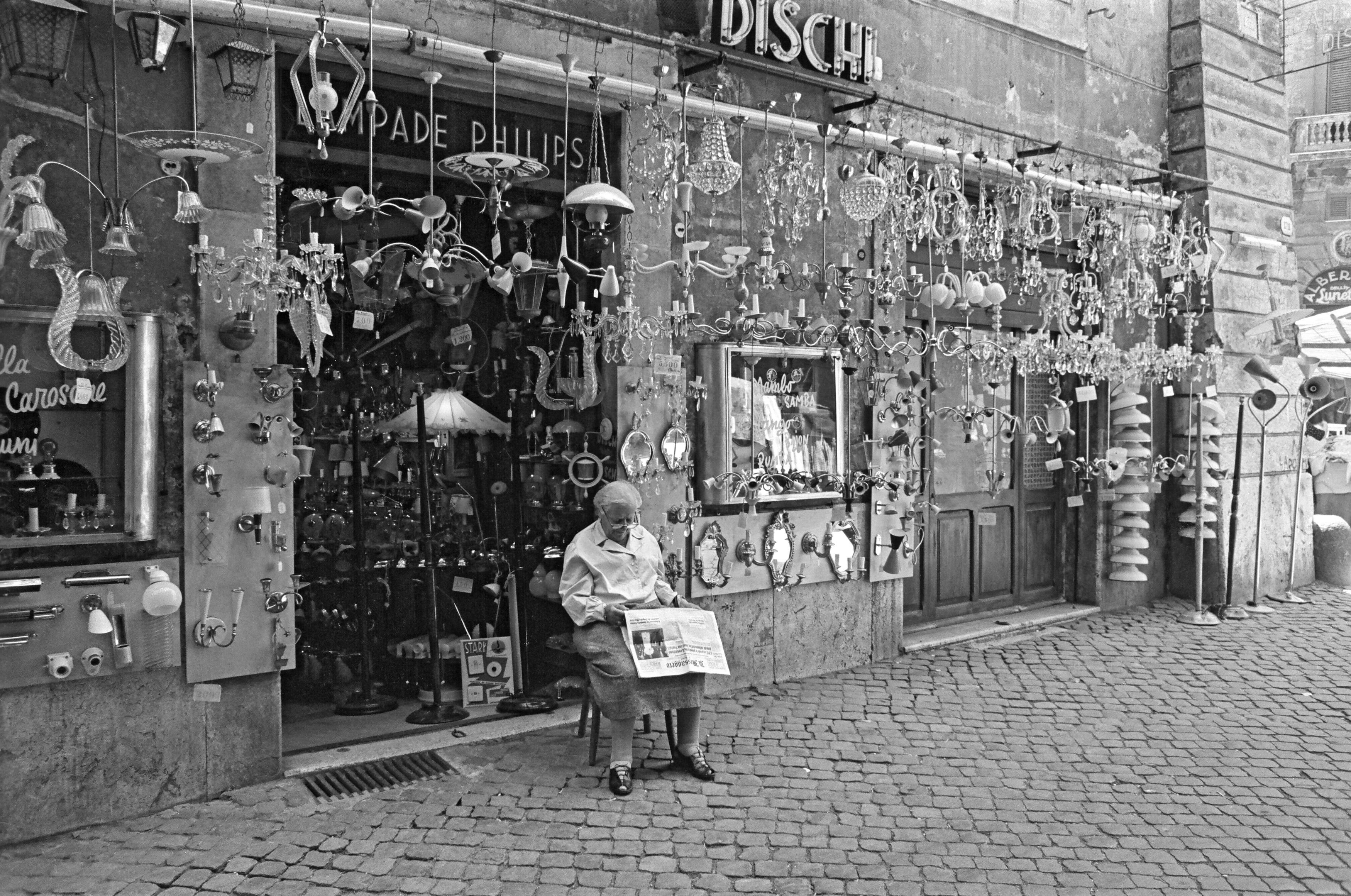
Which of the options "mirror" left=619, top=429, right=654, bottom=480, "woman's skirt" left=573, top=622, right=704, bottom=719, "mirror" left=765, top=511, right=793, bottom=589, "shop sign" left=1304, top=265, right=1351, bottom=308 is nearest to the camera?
"woman's skirt" left=573, top=622, right=704, bottom=719

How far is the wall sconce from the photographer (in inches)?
196

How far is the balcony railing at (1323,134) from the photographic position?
2319 centimetres

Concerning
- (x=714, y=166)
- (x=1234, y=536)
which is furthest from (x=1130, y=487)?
(x=714, y=166)

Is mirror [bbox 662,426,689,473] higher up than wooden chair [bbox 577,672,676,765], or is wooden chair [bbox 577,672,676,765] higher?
mirror [bbox 662,426,689,473]

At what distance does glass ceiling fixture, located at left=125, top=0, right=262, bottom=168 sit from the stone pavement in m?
2.97

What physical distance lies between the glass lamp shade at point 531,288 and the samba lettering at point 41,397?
7.52 ft

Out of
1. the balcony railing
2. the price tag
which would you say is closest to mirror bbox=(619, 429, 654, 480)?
the price tag

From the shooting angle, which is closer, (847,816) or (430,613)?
(847,816)

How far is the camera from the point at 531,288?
20.3 feet

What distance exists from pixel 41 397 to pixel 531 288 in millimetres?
A: 2692

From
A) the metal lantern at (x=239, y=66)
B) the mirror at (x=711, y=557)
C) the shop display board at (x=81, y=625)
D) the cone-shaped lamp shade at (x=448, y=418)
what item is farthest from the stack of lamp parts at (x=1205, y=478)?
the shop display board at (x=81, y=625)

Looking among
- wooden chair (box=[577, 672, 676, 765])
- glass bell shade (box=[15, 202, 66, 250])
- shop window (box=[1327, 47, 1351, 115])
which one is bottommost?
wooden chair (box=[577, 672, 676, 765])

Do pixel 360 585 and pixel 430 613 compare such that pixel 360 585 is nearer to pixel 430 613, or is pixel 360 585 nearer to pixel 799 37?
pixel 430 613

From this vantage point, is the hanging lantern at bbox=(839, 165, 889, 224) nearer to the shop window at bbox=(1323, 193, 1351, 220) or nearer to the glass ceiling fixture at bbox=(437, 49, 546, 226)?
the glass ceiling fixture at bbox=(437, 49, 546, 226)
